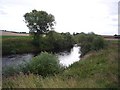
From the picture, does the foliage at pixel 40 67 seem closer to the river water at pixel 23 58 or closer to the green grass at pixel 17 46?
the river water at pixel 23 58

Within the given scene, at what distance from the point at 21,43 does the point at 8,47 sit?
7.15 meters

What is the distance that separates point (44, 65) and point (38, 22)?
186ft

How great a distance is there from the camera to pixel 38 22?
241 ft

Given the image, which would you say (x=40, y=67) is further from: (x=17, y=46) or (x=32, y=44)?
(x=32, y=44)

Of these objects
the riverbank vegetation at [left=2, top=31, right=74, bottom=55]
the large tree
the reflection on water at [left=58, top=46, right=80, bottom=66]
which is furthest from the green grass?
the reflection on water at [left=58, top=46, right=80, bottom=66]

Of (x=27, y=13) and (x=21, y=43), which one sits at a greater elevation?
(x=27, y=13)

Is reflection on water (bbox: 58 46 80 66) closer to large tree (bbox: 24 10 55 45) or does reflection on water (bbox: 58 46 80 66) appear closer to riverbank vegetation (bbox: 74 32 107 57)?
riverbank vegetation (bbox: 74 32 107 57)

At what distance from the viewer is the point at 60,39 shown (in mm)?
81000

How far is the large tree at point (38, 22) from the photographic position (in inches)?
2904

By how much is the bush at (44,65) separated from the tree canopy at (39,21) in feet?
184

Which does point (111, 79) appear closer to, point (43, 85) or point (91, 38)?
point (43, 85)

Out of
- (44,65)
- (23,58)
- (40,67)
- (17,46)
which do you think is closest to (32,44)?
(17,46)

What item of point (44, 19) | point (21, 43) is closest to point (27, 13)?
point (44, 19)

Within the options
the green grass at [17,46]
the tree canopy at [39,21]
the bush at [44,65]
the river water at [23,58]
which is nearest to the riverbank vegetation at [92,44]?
the river water at [23,58]
